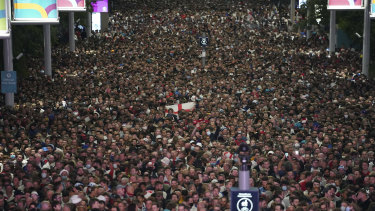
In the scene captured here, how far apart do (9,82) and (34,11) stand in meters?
7.54

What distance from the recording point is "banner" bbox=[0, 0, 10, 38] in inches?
983

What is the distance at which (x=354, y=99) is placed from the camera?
3634 centimetres

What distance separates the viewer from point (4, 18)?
2534 cm

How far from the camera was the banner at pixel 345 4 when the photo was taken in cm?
4281

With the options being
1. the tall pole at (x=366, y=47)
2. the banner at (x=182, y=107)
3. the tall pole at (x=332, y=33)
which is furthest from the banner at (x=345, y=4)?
the tall pole at (x=332, y=33)

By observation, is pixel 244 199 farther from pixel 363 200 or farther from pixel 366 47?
pixel 366 47

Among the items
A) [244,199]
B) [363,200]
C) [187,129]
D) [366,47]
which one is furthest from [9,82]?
[244,199]

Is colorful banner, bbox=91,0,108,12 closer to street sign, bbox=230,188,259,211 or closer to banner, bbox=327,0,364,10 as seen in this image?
banner, bbox=327,0,364,10

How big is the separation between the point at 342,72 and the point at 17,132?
82.6 feet

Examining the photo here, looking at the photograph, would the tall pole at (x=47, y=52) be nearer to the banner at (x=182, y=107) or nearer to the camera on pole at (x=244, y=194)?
the banner at (x=182, y=107)

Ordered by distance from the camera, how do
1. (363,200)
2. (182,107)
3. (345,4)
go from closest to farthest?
1. (363,200)
2. (182,107)
3. (345,4)

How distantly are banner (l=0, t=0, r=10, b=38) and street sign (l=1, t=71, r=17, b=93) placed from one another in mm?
11341

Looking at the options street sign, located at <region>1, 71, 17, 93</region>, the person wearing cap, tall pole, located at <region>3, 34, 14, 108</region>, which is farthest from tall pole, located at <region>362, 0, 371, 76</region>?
the person wearing cap

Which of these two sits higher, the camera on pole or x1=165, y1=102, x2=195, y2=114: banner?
the camera on pole
